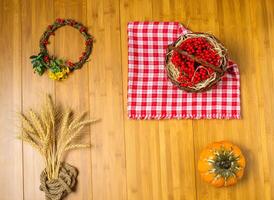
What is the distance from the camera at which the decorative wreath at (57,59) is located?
191 cm

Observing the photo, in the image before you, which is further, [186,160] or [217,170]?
[186,160]

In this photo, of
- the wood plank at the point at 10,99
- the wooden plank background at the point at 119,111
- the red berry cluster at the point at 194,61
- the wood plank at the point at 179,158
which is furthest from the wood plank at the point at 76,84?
the red berry cluster at the point at 194,61

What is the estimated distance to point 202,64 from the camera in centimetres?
174

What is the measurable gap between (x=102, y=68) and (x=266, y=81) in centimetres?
94

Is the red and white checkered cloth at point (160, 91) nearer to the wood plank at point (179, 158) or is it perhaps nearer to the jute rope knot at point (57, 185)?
the wood plank at point (179, 158)

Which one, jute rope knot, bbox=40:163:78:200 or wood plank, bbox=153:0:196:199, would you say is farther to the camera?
wood plank, bbox=153:0:196:199

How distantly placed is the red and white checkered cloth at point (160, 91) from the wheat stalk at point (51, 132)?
32 centimetres

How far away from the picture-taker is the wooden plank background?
1901 millimetres

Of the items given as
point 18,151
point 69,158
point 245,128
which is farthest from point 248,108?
point 18,151

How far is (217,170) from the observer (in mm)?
1760

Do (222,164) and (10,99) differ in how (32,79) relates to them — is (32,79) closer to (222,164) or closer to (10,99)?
(10,99)

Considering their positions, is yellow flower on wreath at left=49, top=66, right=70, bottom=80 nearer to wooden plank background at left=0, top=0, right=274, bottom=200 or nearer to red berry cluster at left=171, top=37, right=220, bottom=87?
wooden plank background at left=0, top=0, right=274, bottom=200

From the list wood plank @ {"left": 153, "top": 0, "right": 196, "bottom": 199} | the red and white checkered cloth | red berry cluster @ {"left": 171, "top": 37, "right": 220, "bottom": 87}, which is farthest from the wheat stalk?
red berry cluster @ {"left": 171, "top": 37, "right": 220, "bottom": 87}

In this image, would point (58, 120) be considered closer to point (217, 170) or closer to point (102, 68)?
point (102, 68)
